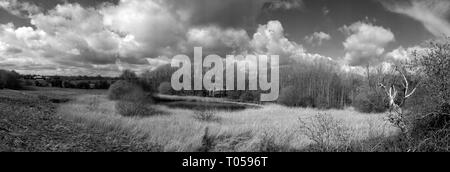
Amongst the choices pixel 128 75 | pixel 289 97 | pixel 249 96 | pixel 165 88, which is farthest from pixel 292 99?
pixel 165 88

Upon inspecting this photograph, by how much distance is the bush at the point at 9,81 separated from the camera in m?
44.2

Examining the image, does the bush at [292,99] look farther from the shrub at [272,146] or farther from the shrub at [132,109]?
the shrub at [272,146]

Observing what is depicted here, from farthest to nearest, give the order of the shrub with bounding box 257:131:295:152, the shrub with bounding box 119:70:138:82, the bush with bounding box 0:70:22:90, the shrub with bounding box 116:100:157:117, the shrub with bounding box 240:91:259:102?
1. the shrub with bounding box 240:91:259:102
2. the shrub with bounding box 119:70:138:82
3. the bush with bounding box 0:70:22:90
4. the shrub with bounding box 116:100:157:117
5. the shrub with bounding box 257:131:295:152

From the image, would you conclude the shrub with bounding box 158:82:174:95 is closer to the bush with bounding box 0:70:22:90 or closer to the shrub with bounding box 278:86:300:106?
the bush with bounding box 0:70:22:90

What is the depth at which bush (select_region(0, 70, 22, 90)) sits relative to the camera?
44162 mm

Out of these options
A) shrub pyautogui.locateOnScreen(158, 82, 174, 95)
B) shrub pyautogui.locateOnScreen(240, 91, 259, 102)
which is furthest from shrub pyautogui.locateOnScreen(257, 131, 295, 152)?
shrub pyautogui.locateOnScreen(158, 82, 174, 95)

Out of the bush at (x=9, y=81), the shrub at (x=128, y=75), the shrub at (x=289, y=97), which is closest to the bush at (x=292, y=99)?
the shrub at (x=289, y=97)

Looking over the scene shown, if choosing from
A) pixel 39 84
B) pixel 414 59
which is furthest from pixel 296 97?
pixel 39 84

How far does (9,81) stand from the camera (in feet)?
150

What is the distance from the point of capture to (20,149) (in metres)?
7.05

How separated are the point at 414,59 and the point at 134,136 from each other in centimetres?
1129

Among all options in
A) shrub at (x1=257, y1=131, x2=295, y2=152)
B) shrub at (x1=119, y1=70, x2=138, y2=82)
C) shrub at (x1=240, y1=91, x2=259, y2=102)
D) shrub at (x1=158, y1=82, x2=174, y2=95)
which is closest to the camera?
shrub at (x1=257, y1=131, x2=295, y2=152)

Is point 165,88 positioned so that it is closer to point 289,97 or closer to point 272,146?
point 289,97

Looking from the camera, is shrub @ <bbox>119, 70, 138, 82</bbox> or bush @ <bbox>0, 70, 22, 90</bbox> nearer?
bush @ <bbox>0, 70, 22, 90</bbox>
